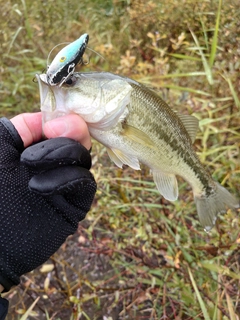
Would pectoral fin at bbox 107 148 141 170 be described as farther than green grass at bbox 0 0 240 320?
No

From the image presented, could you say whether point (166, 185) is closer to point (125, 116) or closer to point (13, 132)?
point (125, 116)

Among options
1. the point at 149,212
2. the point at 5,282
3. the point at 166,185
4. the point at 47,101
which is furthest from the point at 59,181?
the point at 149,212

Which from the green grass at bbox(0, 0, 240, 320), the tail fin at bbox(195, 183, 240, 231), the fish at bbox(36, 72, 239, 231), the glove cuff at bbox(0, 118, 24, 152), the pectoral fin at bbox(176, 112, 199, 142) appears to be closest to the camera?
the fish at bbox(36, 72, 239, 231)

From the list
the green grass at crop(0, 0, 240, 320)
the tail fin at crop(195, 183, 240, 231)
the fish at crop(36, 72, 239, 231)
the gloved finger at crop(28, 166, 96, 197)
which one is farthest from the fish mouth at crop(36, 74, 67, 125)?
the tail fin at crop(195, 183, 240, 231)

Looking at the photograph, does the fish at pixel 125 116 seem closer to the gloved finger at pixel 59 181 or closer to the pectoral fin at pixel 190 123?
the pectoral fin at pixel 190 123

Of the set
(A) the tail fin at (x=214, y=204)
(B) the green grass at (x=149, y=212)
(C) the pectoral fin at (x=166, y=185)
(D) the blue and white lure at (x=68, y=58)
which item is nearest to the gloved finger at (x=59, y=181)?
(D) the blue and white lure at (x=68, y=58)

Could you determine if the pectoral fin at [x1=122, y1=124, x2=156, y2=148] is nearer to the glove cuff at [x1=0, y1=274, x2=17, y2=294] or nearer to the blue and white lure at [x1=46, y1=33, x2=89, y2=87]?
the blue and white lure at [x1=46, y1=33, x2=89, y2=87]
